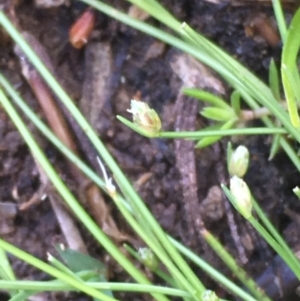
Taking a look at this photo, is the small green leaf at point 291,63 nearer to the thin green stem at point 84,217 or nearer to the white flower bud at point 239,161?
the white flower bud at point 239,161

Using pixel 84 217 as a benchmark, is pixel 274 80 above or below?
above

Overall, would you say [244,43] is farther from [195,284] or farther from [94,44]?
[195,284]

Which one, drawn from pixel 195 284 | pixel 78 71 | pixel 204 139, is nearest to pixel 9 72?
pixel 78 71

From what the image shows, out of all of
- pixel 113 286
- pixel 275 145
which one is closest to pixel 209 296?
pixel 113 286

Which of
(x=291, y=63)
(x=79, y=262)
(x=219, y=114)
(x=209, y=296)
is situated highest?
(x=291, y=63)

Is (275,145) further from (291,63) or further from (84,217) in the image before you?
(84,217)

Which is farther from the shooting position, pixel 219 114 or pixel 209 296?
pixel 219 114
